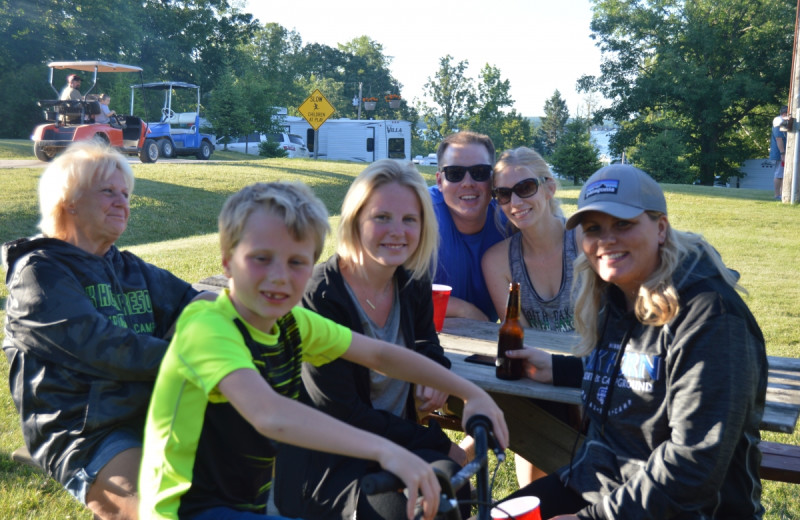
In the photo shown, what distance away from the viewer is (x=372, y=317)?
2.99 metres

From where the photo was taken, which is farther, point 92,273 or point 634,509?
point 92,273

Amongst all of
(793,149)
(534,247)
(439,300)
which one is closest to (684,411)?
(439,300)

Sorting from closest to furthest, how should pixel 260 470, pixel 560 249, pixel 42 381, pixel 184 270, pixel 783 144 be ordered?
pixel 260 470, pixel 42 381, pixel 560 249, pixel 184 270, pixel 783 144

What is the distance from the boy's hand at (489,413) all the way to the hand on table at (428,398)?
706 mm

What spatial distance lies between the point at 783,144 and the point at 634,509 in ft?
74.1

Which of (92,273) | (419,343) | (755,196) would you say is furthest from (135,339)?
(755,196)

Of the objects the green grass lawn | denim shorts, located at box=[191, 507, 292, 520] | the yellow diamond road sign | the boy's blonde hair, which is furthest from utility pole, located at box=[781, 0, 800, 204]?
denim shorts, located at box=[191, 507, 292, 520]

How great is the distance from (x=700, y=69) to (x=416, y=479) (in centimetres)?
4599

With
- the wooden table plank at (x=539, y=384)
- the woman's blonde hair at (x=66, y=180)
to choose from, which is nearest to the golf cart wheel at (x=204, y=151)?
the wooden table plank at (x=539, y=384)

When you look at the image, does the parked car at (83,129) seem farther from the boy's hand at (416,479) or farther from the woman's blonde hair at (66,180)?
the boy's hand at (416,479)

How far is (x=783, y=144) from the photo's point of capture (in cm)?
2180

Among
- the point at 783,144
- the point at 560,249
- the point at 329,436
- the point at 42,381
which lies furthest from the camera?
the point at 783,144

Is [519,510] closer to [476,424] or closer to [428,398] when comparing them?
[476,424]

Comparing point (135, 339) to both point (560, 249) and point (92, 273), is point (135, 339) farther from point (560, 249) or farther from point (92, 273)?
point (560, 249)
